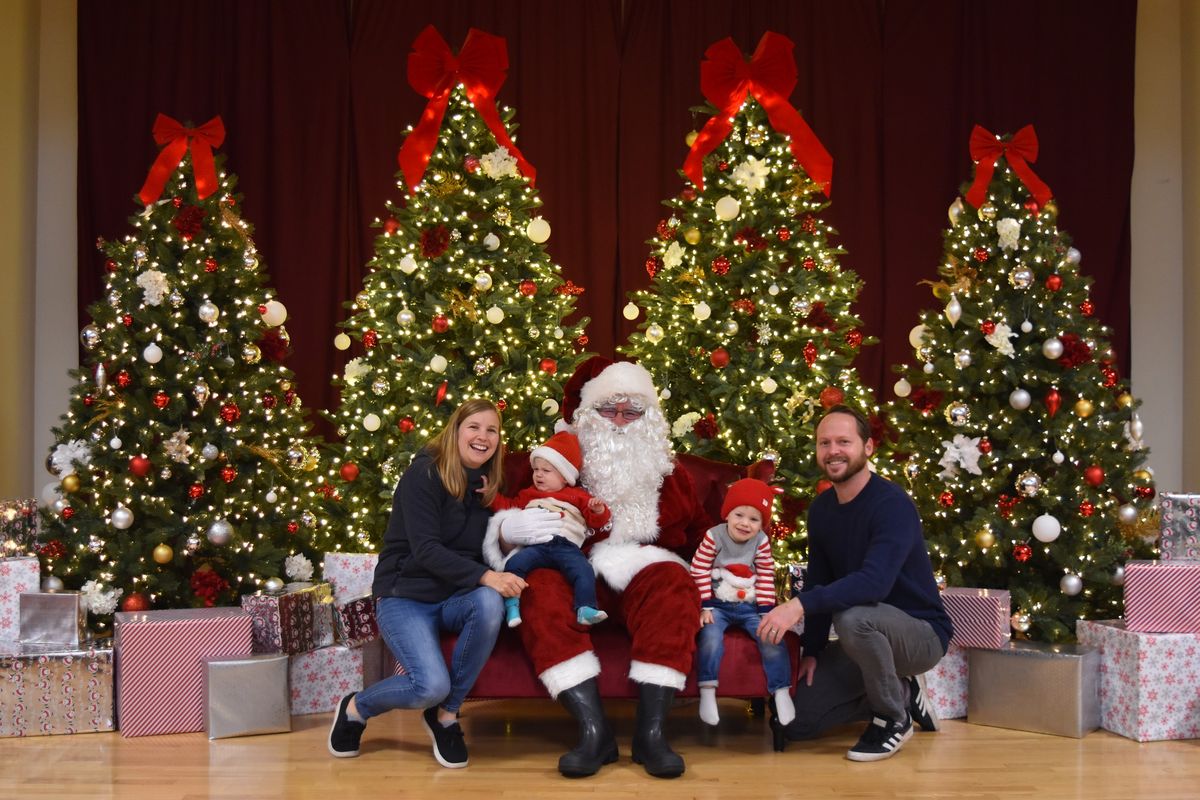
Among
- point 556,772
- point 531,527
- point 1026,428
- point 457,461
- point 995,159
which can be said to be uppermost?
point 995,159

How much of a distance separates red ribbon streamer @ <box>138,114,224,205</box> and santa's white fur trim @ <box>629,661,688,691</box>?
2.98 meters

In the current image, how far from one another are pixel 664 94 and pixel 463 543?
14.1 feet

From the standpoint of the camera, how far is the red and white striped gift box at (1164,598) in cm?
465

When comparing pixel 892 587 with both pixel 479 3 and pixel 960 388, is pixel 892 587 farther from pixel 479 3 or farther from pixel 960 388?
pixel 479 3

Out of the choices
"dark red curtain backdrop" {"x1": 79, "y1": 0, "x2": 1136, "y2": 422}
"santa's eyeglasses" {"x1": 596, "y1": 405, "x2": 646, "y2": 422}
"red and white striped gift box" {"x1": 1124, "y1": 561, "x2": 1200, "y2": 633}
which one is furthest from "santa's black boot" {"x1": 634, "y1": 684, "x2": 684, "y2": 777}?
"dark red curtain backdrop" {"x1": 79, "y1": 0, "x2": 1136, "y2": 422}

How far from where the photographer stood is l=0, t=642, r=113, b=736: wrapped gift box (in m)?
4.58

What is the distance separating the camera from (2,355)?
7090 millimetres

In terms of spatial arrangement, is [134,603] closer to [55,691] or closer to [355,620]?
[55,691]

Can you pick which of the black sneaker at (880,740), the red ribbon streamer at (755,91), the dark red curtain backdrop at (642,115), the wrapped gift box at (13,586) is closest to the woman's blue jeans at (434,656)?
the black sneaker at (880,740)

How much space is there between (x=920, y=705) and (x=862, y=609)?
2.03ft

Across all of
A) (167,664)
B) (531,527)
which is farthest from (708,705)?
(167,664)

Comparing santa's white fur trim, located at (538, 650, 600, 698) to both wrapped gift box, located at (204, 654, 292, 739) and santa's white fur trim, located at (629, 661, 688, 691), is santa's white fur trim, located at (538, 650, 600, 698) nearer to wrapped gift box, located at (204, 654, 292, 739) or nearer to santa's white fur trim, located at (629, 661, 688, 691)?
santa's white fur trim, located at (629, 661, 688, 691)

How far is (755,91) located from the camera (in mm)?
6012

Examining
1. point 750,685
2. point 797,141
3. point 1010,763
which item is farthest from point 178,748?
point 797,141
